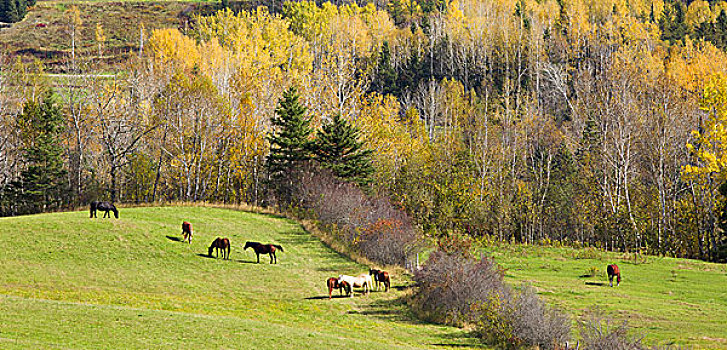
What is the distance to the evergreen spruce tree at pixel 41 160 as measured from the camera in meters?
62.4

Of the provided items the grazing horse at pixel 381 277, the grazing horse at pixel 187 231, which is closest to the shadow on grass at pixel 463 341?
the grazing horse at pixel 381 277

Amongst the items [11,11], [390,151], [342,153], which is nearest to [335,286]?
[342,153]

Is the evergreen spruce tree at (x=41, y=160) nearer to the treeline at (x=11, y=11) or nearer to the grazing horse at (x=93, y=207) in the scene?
the grazing horse at (x=93, y=207)

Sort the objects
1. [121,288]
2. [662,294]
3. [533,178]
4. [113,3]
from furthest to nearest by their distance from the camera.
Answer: [113,3] < [533,178] < [662,294] < [121,288]

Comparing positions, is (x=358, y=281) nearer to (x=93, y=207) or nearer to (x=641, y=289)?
(x=641, y=289)

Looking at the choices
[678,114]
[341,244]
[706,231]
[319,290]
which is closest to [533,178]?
[678,114]

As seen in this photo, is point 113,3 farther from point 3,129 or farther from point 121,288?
point 121,288

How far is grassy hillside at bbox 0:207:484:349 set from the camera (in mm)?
20266

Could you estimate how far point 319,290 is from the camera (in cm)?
3462

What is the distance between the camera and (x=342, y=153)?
61250 mm

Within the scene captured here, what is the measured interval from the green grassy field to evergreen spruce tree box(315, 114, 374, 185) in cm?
1351

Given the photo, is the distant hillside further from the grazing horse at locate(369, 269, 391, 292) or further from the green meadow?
the grazing horse at locate(369, 269, 391, 292)

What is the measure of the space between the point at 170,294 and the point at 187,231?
886 cm

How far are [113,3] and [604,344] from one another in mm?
189280
